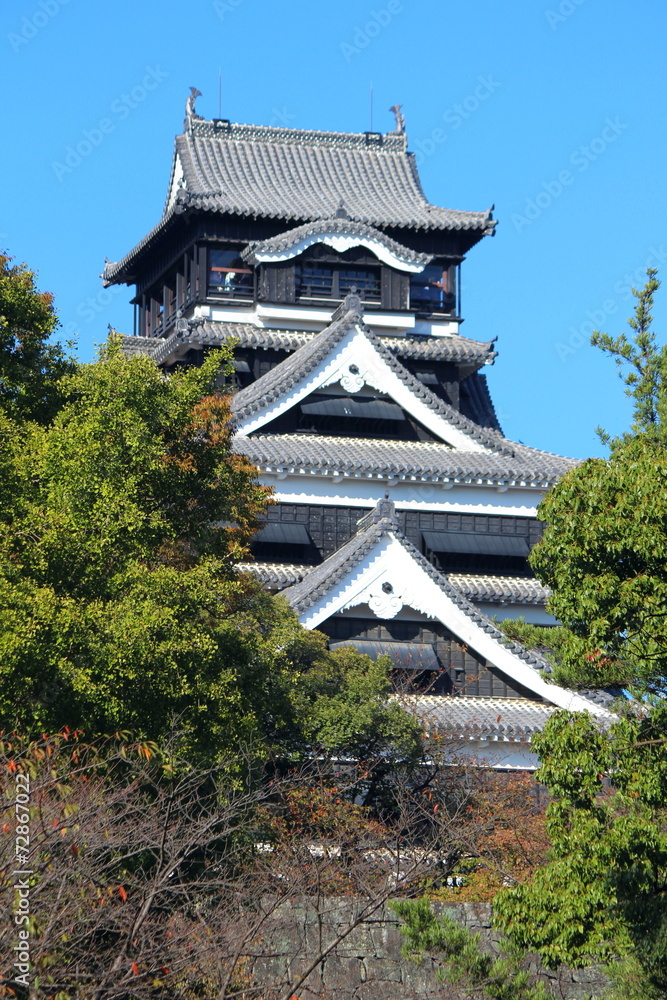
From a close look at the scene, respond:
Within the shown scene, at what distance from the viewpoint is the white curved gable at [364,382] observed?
2905 cm

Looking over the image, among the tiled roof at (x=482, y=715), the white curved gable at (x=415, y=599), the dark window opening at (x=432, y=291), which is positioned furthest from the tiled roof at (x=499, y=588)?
the dark window opening at (x=432, y=291)

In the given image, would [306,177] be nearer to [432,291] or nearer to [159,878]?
[432,291]

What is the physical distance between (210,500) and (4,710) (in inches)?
142

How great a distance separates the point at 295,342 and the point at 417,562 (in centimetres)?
746

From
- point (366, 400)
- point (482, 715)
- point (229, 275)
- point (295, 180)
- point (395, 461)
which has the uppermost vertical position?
point (295, 180)

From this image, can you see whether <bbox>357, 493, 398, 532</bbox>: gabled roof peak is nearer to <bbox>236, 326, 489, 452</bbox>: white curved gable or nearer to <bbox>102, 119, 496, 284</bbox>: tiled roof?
<bbox>236, 326, 489, 452</bbox>: white curved gable

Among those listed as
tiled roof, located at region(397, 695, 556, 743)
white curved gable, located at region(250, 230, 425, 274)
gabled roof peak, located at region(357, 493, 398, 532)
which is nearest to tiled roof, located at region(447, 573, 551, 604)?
gabled roof peak, located at region(357, 493, 398, 532)

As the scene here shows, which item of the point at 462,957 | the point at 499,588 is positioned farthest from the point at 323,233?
the point at 462,957

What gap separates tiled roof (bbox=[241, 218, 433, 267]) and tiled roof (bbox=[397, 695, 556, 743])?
10.6m

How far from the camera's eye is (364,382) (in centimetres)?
2955

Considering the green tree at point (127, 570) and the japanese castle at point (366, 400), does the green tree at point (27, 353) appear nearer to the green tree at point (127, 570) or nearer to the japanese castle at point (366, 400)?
the green tree at point (127, 570)

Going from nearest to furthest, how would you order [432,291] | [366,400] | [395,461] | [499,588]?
[499,588] < [395,461] < [366,400] < [432,291]

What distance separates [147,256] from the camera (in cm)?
3603

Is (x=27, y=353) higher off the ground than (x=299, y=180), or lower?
lower
